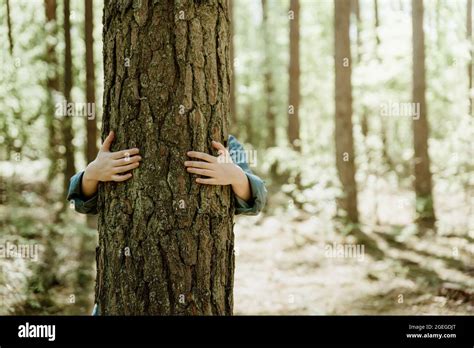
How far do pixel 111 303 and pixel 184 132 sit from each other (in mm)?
898

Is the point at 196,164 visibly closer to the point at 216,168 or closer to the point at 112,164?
the point at 216,168

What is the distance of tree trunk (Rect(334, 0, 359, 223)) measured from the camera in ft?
34.2

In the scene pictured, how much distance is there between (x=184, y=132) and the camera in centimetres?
228

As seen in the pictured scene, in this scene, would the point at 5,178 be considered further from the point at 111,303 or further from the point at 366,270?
the point at 111,303

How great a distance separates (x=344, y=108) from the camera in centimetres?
1051

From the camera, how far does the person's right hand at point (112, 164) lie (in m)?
2.26

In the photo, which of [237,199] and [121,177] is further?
[237,199]

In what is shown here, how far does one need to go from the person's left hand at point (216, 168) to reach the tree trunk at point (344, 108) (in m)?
8.27

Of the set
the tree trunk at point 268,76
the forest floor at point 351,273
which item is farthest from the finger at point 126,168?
the tree trunk at point 268,76

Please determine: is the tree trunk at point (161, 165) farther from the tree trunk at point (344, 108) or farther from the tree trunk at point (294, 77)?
the tree trunk at point (294, 77)

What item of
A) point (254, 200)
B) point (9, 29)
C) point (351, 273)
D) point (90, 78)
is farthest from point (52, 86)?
point (254, 200)

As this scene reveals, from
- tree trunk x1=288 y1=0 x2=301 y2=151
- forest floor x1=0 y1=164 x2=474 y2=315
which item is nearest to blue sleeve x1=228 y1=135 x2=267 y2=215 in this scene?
forest floor x1=0 y1=164 x2=474 y2=315

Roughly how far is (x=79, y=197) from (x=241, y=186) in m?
0.83

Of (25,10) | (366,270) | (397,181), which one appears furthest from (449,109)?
(25,10)
